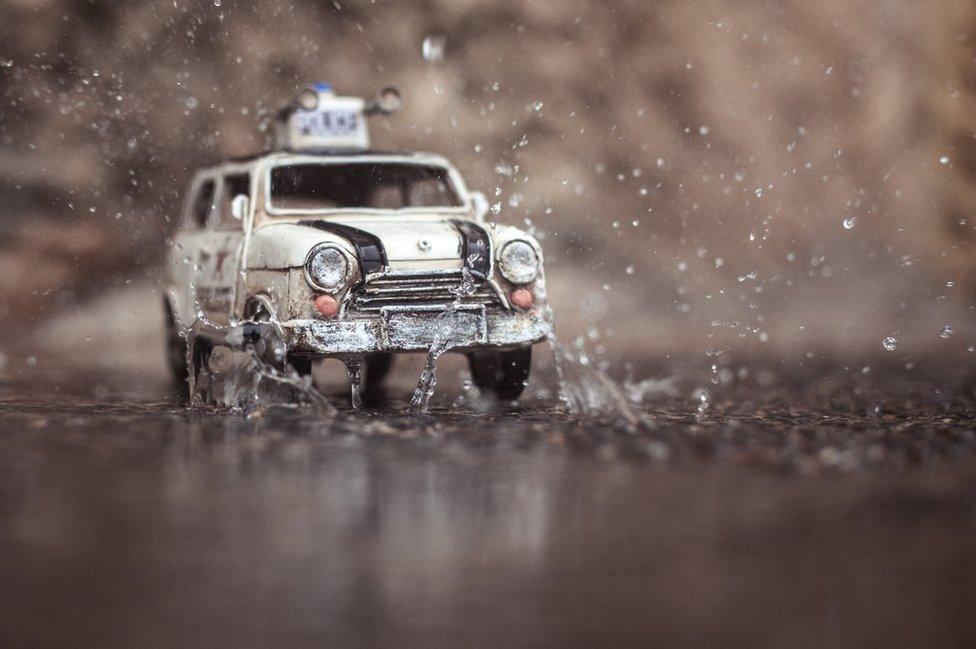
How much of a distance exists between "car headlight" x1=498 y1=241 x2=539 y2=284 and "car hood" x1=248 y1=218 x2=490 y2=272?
142 mm

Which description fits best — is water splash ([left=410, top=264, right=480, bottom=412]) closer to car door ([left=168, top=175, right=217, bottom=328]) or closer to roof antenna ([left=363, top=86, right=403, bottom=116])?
car door ([left=168, top=175, right=217, bottom=328])

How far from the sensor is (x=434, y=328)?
9.15 meters

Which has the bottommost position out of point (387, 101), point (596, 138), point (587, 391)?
point (587, 391)

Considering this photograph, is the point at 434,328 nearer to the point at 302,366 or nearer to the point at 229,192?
the point at 302,366

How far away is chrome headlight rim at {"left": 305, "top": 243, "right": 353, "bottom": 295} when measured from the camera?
8.96 meters

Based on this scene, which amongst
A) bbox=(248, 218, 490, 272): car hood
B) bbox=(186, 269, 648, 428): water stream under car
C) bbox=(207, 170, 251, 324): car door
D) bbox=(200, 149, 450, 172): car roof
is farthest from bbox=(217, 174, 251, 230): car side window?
bbox=(248, 218, 490, 272): car hood

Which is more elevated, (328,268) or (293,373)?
(328,268)

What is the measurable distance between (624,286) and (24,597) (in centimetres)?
1491

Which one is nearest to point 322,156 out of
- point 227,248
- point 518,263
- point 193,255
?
point 227,248

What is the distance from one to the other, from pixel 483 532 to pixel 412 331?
12.1 feet

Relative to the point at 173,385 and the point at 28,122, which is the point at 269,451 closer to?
the point at 173,385

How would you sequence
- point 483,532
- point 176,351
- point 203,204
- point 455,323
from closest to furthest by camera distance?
point 483,532
point 455,323
point 203,204
point 176,351

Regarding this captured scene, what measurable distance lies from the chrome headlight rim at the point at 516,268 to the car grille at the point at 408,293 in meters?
0.27

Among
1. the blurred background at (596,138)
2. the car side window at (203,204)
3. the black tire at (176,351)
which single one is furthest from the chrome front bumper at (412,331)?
the blurred background at (596,138)
